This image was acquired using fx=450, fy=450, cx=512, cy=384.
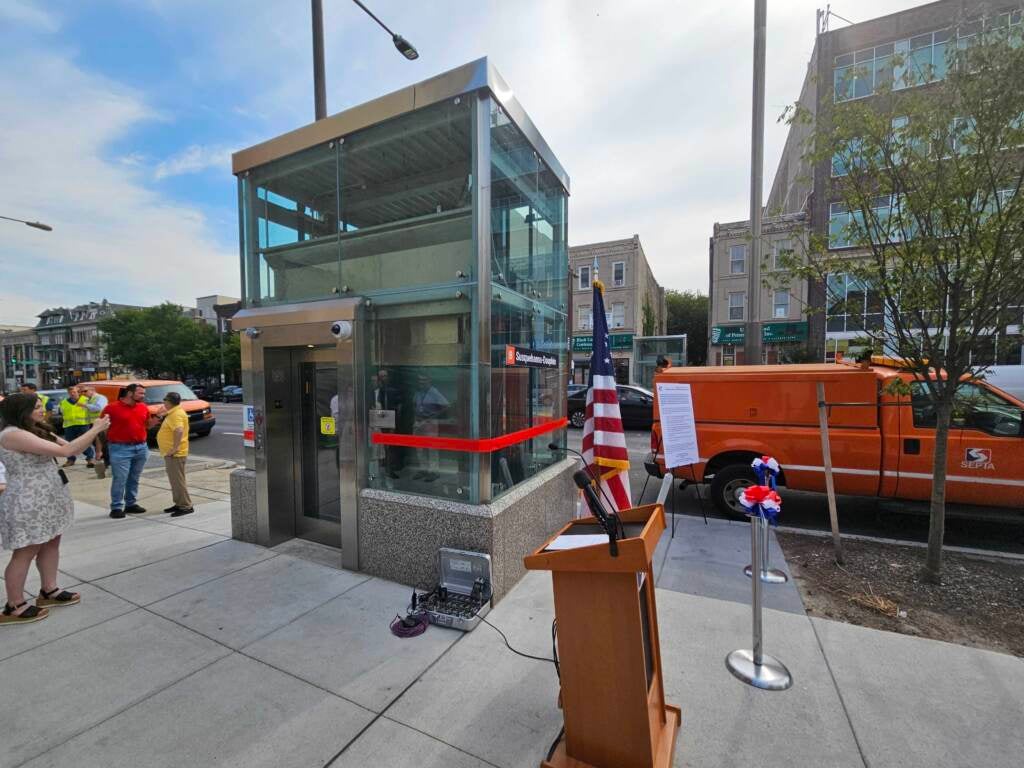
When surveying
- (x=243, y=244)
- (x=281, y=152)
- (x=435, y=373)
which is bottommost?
(x=435, y=373)

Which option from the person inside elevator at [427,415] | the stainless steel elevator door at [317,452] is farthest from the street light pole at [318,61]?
the person inside elevator at [427,415]

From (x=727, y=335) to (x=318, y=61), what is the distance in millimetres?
25237

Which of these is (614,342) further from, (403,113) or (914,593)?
(403,113)

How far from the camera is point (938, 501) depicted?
3.91 m

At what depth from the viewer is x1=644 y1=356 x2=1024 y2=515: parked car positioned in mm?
5066

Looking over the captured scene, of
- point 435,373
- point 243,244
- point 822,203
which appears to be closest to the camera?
point 435,373

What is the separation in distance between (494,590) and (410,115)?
420 centimetres

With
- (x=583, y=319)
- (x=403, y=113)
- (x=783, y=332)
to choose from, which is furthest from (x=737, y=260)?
(x=403, y=113)

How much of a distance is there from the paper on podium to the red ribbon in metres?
1.67

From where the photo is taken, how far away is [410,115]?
13.5 feet

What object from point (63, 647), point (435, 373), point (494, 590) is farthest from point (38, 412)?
point (494, 590)

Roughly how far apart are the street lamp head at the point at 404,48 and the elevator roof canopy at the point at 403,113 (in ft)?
7.25

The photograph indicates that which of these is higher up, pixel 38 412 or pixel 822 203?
pixel 822 203

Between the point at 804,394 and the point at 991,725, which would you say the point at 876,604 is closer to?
the point at 991,725
